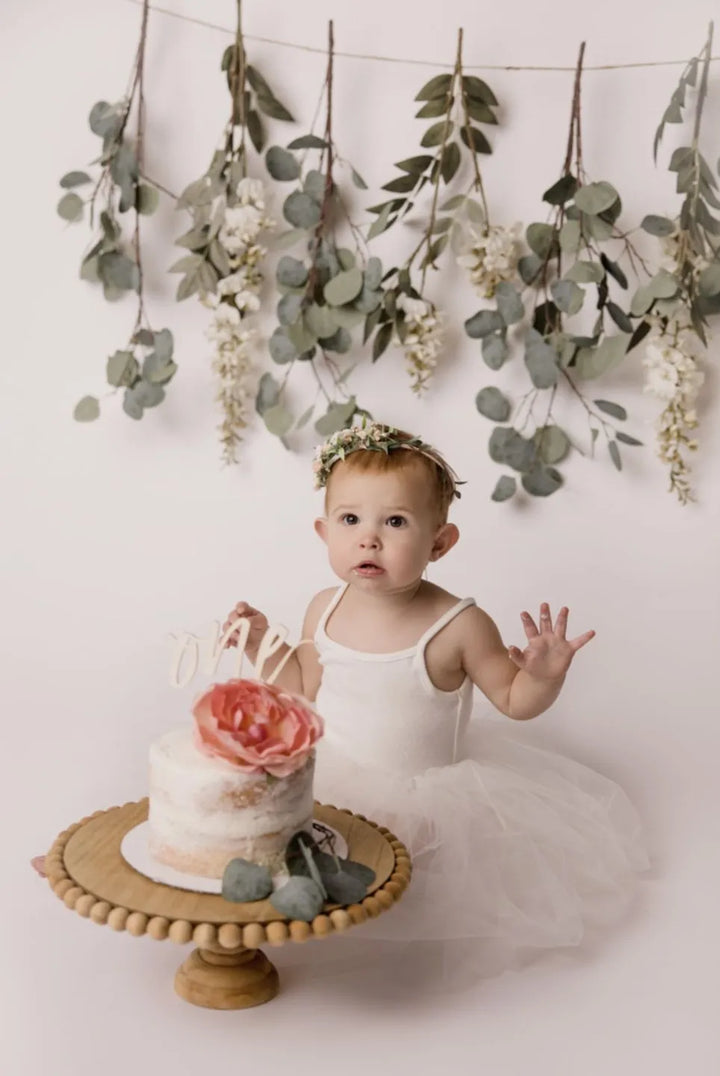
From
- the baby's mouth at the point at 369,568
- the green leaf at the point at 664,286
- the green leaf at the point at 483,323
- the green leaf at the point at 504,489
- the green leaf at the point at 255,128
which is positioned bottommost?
the baby's mouth at the point at 369,568

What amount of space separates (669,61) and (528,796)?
62.1 inches

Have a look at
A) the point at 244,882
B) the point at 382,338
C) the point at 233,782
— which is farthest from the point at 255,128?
the point at 244,882

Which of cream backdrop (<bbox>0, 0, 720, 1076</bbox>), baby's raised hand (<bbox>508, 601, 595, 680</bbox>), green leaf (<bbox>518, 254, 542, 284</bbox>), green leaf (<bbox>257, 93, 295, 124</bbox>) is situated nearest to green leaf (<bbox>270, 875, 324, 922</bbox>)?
baby's raised hand (<bbox>508, 601, 595, 680</bbox>)

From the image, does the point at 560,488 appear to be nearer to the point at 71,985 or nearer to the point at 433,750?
the point at 433,750

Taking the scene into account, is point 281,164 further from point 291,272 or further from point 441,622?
point 441,622

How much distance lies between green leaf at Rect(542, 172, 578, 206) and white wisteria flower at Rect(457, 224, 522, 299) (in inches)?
4.1

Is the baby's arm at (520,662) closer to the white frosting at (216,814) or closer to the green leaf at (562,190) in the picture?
the white frosting at (216,814)

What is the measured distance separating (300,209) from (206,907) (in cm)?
173

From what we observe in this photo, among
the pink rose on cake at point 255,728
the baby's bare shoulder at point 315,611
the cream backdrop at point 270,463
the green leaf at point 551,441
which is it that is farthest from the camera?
the green leaf at point 551,441

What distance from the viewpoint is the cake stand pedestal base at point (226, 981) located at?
67.5 inches

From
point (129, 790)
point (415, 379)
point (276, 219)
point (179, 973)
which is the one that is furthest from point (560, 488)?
point (179, 973)

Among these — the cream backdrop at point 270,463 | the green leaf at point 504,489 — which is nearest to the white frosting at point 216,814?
the cream backdrop at point 270,463

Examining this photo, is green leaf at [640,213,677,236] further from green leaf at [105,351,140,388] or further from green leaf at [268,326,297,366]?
green leaf at [105,351,140,388]

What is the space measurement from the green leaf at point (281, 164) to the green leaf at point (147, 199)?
26cm
